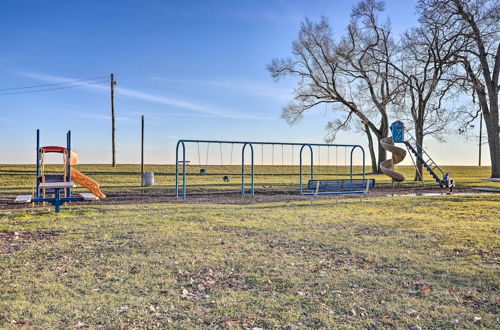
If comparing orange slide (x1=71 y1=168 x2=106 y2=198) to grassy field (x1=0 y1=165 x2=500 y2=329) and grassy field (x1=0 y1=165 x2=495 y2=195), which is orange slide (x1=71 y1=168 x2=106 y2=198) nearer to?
grassy field (x1=0 y1=165 x2=500 y2=329)

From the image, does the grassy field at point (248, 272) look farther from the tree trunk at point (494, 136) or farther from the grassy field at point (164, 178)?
the tree trunk at point (494, 136)

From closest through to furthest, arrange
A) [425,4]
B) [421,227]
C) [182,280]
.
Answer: [182,280] → [421,227] → [425,4]

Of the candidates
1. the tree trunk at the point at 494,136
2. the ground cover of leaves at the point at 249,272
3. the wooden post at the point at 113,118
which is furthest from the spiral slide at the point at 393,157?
the wooden post at the point at 113,118

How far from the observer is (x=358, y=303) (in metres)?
4.65

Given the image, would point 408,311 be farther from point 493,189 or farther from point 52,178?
point 493,189

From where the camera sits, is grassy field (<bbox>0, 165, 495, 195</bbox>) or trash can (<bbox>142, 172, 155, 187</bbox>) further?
grassy field (<bbox>0, 165, 495, 195</bbox>)

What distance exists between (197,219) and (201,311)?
6.39 m

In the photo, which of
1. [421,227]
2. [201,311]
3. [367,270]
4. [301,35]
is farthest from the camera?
[301,35]

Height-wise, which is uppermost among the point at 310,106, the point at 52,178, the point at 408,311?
the point at 310,106

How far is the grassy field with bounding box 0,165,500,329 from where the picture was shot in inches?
169

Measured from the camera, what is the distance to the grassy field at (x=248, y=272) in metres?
4.29

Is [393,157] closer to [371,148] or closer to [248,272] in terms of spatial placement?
[371,148]

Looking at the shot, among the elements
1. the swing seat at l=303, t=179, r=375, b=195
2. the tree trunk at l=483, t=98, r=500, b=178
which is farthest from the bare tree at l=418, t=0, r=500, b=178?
the swing seat at l=303, t=179, r=375, b=195

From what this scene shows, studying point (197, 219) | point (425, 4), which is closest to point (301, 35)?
point (425, 4)
